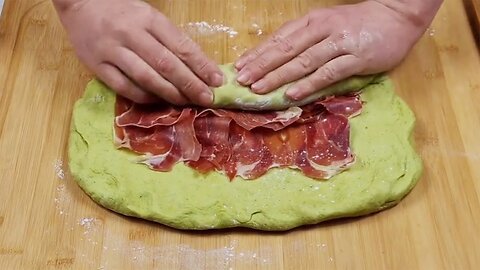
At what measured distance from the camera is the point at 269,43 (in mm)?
1299

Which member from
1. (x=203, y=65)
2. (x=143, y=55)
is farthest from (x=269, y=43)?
(x=143, y=55)

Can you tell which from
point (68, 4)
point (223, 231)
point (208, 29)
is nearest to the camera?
point (223, 231)

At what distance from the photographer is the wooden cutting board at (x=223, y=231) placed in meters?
1.17

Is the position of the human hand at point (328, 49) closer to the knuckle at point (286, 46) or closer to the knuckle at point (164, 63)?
the knuckle at point (286, 46)

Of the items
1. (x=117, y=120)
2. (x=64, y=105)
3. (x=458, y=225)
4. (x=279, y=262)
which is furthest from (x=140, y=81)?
(x=458, y=225)

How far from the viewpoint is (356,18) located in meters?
1.33

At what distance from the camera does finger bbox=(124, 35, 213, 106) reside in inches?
48.4

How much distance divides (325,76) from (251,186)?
0.26 meters

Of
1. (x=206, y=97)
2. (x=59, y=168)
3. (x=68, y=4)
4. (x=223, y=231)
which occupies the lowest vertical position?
(x=223, y=231)

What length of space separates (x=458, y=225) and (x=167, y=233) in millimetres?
535

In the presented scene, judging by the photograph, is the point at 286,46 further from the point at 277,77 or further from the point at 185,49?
the point at 185,49

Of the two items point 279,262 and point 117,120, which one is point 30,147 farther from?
point 279,262

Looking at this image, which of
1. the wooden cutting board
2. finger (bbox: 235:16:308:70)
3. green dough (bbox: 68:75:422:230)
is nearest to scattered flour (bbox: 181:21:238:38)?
the wooden cutting board

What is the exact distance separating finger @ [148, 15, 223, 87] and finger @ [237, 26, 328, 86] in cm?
5
